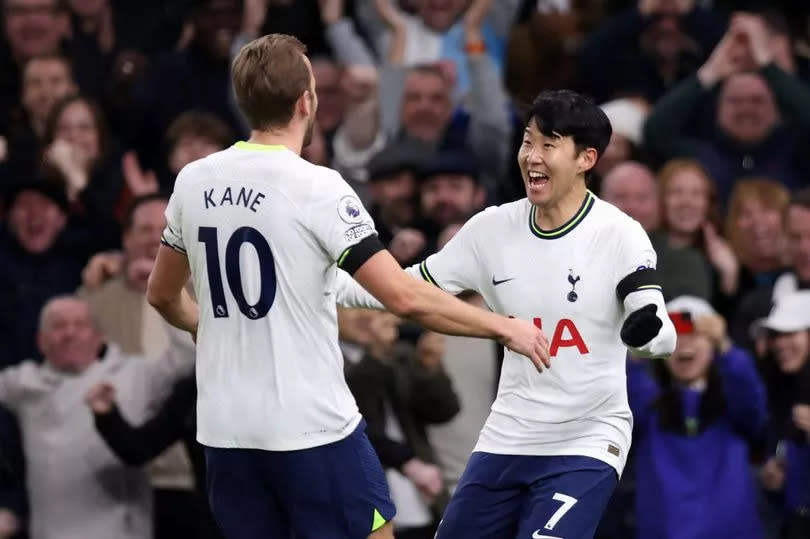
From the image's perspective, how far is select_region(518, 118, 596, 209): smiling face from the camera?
669 cm

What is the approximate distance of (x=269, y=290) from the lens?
5.80 metres

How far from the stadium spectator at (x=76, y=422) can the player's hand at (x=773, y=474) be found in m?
2.83

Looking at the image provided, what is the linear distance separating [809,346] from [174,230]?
407 centimetres

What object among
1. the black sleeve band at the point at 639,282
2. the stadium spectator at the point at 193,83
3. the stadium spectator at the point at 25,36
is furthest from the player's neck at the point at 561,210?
the stadium spectator at the point at 25,36

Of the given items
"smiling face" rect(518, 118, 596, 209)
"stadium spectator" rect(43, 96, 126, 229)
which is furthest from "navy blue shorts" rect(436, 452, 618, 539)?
"stadium spectator" rect(43, 96, 126, 229)

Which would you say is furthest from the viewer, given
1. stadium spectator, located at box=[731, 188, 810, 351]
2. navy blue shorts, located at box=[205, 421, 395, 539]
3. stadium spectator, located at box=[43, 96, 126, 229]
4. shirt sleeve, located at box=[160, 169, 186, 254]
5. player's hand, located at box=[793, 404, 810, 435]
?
stadium spectator, located at box=[43, 96, 126, 229]

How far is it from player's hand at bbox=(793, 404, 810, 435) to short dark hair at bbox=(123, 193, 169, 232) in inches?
137

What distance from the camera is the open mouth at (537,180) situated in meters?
6.69

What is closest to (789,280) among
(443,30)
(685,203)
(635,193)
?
(685,203)

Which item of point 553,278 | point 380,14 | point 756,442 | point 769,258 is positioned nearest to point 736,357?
point 756,442

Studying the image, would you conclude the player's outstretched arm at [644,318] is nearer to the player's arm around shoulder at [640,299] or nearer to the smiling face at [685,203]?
the player's arm around shoulder at [640,299]

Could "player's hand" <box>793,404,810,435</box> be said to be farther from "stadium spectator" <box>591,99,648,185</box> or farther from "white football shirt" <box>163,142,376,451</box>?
"white football shirt" <box>163,142,376,451</box>

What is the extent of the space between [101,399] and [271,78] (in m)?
3.52

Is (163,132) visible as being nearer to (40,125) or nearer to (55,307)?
(40,125)
